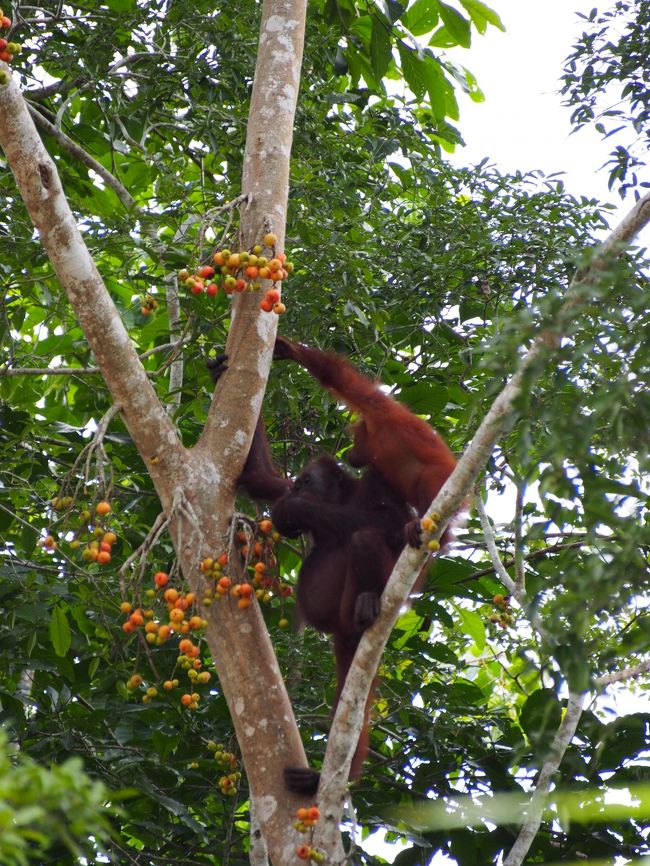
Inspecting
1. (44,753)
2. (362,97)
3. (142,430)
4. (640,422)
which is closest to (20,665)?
(44,753)

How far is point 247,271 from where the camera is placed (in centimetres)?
359

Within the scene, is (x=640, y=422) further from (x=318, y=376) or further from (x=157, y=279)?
(x=157, y=279)

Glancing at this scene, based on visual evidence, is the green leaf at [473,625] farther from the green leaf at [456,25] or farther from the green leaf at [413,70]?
the green leaf at [456,25]

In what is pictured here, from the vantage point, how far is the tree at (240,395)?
3584 millimetres

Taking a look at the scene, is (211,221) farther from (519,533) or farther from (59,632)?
(59,632)

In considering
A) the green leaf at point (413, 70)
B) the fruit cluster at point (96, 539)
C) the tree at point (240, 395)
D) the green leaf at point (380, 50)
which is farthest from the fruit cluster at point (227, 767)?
the green leaf at point (413, 70)

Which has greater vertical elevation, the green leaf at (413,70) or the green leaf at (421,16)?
the green leaf at (421,16)

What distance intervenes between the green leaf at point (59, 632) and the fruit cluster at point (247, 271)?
1.81 metres

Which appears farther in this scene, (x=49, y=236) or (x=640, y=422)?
(x=49, y=236)

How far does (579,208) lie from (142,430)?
2630mm

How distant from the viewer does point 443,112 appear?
6227 mm

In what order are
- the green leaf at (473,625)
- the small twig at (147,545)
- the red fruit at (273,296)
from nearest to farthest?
the small twig at (147,545) → the red fruit at (273,296) → the green leaf at (473,625)

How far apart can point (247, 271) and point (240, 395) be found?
1.44ft

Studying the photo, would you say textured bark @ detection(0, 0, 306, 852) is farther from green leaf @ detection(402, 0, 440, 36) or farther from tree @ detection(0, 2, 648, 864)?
green leaf @ detection(402, 0, 440, 36)
